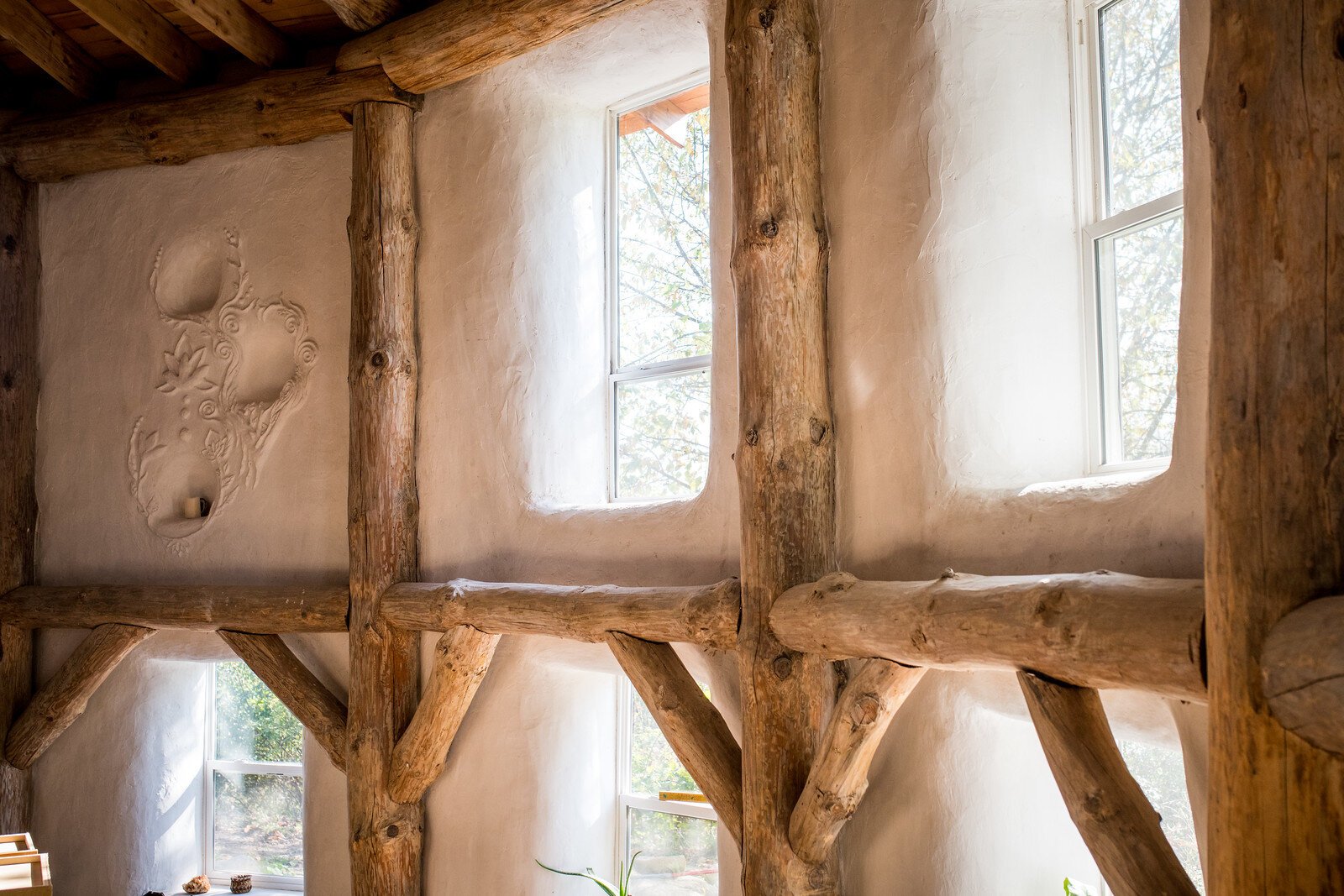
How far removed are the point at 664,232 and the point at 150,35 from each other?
88.7 inches

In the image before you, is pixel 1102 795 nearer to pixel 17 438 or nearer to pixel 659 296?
pixel 659 296

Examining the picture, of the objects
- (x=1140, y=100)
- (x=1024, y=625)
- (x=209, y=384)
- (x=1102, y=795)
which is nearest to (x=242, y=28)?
(x=209, y=384)

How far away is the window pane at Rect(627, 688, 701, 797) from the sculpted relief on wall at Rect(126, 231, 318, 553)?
180 centimetres

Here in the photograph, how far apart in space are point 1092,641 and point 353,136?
10.8 ft

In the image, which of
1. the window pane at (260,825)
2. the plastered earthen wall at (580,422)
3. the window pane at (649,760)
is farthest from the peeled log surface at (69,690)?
the window pane at (649,760)

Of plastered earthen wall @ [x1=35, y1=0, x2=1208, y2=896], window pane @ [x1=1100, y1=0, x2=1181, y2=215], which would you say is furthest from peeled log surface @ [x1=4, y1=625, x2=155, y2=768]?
window pane @ [x1=1100, y1=0, x2=1181, y2=215]

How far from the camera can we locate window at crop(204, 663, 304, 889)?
4.79 metres

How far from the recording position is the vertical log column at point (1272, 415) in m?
1.35

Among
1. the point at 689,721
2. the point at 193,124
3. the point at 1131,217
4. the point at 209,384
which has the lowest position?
the point at 689,721

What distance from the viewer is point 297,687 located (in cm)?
408

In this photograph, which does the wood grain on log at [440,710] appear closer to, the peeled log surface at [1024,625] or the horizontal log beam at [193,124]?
the peeled log surface at [1024,625]

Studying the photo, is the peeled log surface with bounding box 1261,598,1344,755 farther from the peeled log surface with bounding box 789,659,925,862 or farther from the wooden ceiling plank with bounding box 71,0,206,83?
the wooden ceiling plank with bounding box 71,0,206,83

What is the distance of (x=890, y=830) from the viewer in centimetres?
268

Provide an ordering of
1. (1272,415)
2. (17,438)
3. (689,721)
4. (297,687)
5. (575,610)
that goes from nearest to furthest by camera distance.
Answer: (1272,415) → (689,721) → (575,610) → (297,687) → (17,438)
